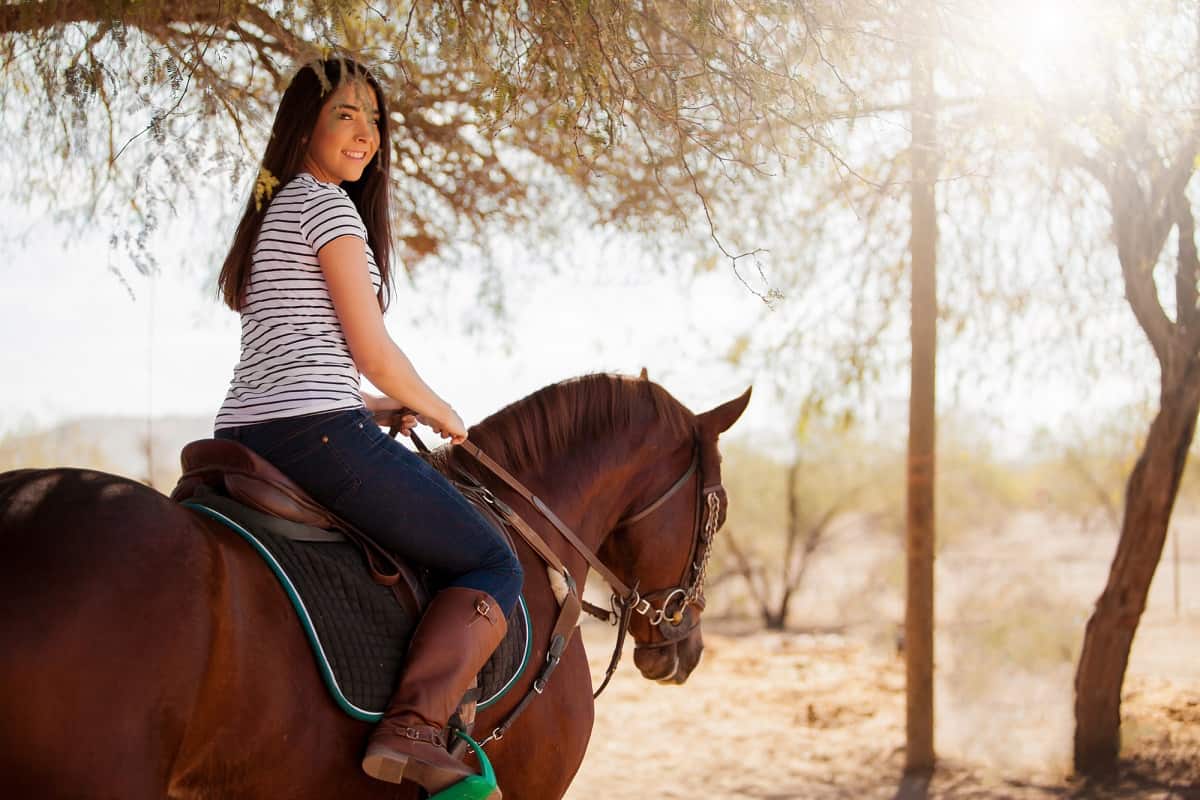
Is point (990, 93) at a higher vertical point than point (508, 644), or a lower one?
higher

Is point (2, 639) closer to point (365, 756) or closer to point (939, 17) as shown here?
point (365, 756)

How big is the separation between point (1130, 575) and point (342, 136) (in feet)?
20.7

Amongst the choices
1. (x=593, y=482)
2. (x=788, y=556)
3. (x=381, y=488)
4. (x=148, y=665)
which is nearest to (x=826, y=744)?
(x=593, y=482)

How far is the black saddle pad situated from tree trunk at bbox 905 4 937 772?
5435mm

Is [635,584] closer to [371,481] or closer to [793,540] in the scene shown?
[371,481]

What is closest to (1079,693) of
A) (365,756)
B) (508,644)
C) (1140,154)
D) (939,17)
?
(1140,154)

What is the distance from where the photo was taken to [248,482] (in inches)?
92.0

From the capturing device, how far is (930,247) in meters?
7.14

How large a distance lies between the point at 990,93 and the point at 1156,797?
4.39m

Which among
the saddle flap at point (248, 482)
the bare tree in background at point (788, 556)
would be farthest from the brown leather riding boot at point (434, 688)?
the bare tree in background at point (788, 556)

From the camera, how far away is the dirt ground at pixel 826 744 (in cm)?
691

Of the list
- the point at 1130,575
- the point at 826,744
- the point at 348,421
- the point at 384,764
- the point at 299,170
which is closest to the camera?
the point at 384,764

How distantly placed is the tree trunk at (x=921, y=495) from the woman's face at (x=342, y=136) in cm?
520

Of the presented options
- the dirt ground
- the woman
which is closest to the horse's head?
the woman
